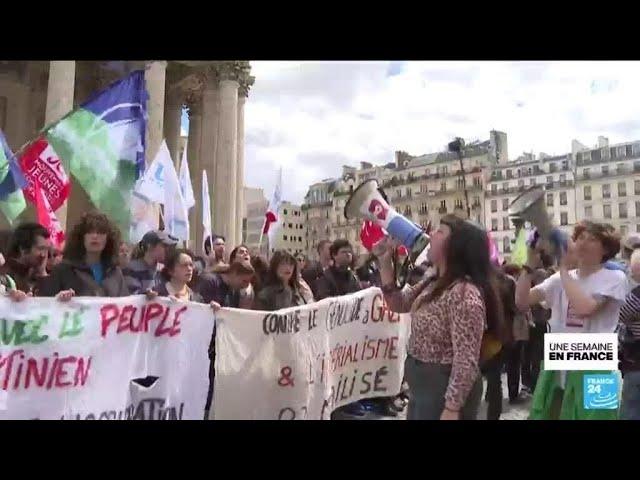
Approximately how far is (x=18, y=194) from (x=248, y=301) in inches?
124

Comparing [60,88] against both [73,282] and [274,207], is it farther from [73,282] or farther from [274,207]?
[73,282]

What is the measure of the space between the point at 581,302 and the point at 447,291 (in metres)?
1.23

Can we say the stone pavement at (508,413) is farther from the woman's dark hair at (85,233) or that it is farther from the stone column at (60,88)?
the stone column at (60,88)

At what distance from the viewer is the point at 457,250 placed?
3639mm

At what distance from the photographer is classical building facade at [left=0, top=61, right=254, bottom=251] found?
1997cm

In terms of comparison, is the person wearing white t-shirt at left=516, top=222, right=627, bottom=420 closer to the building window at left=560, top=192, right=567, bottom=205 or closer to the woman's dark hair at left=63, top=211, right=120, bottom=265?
the woman's dark hair at left=63, top=211, right=120, bottom=265

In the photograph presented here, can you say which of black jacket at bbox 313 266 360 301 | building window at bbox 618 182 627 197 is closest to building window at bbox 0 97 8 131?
black jacket at bbox 313 266 360 301

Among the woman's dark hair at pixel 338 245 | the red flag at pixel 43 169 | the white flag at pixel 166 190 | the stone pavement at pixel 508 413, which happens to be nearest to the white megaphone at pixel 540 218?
the stone pavement at pixel 508 413

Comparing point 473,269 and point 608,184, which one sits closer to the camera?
point 473,269


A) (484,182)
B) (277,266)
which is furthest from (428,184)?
(277,266)

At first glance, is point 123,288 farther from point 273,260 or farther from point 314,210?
point 314,210

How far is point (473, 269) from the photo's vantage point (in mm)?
3617

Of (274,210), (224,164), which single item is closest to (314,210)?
(224,164)

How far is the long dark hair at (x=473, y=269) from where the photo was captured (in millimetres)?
3600
